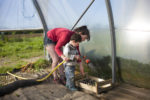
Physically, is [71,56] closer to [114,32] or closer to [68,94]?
[68,94]

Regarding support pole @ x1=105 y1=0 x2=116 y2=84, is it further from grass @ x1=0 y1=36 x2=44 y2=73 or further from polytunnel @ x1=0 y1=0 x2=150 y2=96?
grass @ x1=0 y1=36 x2=44 y2=73

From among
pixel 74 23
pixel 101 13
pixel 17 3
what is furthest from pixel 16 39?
pixel 101 13

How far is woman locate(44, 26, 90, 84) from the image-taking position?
3545mm

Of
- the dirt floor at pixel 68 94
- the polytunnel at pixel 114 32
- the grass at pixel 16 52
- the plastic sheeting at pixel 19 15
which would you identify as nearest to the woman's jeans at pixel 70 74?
the dirt floor at pixel 68 94

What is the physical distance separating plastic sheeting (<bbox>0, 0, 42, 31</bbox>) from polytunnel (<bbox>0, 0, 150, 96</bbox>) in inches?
30.9

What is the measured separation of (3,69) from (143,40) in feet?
12.8

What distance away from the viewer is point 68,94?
345 cm

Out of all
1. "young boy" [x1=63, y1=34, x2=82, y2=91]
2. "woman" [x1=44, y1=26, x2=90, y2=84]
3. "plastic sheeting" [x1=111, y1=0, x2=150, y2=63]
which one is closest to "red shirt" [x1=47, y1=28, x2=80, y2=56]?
"woman" [x1=44, y1=26, x2=90, y2=84]

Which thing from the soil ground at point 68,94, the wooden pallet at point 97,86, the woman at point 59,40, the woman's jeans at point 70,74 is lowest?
the soil ground at point 68,94

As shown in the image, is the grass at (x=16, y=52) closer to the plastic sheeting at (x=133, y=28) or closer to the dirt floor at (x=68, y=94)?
the dirt floor at (x=68, y=94)

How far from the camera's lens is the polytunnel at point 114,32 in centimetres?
337

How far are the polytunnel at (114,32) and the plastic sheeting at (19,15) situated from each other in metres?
0.78

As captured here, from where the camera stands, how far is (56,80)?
4.13 meters

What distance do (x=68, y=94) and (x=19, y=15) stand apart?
362 cm
